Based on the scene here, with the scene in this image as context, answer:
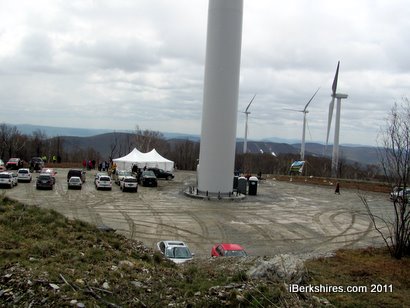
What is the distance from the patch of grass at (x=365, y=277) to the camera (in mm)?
9391

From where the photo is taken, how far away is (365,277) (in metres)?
11.4

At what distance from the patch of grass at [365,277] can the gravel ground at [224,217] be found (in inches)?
81.1

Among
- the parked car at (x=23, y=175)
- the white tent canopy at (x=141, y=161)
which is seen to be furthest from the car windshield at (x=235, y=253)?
the white tent canopy at (x=141, y=161)

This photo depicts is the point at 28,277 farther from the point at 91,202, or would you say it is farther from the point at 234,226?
the point at 91,202

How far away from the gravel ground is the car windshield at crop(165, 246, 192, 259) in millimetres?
2206

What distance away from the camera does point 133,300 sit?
8000 mm

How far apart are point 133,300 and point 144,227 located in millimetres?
14486

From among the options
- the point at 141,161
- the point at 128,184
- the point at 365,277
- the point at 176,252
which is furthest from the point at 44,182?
the point at 365,277

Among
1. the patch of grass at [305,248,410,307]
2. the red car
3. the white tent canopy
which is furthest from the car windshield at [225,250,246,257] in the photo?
the white tent canopy

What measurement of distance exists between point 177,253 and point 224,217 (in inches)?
480

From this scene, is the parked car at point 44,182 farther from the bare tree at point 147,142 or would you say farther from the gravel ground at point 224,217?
the bare tree at point 147,142

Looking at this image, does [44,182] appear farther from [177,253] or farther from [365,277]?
[365,277]

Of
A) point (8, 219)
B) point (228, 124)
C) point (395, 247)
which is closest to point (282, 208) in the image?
point (228, 124)

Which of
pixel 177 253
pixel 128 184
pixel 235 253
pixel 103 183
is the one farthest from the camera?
pixel 103 183
